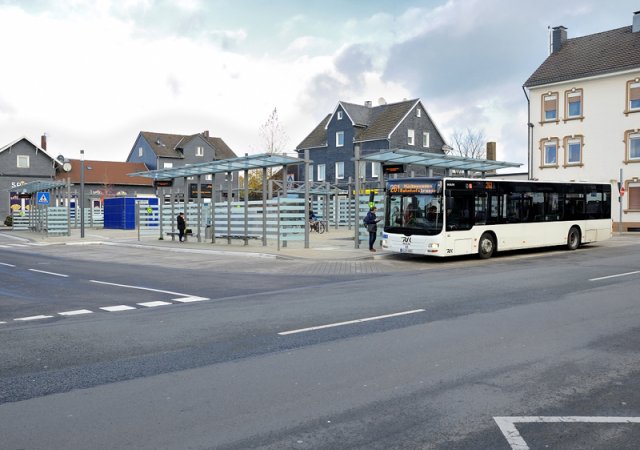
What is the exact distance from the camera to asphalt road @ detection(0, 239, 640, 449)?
456cm

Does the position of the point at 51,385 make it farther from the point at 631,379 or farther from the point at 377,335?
the point at 631,379

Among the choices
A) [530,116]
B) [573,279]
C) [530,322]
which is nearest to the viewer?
[530,322]

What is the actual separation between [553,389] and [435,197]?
13.8m

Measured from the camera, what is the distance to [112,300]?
11.6 meters

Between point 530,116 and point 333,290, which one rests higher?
point 530,116

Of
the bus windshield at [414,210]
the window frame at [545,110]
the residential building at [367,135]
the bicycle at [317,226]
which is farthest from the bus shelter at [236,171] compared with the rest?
the residential building at [367,135]

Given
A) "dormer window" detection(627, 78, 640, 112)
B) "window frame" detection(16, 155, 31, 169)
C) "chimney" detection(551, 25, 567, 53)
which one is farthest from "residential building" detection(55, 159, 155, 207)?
"dormer window" detection(627, 78, 640, 112)

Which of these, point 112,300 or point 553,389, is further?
point 112,300

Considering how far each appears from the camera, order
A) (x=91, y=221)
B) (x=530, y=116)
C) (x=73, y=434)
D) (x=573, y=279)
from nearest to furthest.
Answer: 1. (x=73, y=434)
2. (x=573, y=279)
3. (x=530, y=116)
4. (x=91, y=221)

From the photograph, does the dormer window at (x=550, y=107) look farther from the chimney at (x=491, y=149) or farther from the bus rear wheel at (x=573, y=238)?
the bus rear wheel at (x=573, y=238)

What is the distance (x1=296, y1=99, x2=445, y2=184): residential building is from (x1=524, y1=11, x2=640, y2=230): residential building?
15716 millimetres

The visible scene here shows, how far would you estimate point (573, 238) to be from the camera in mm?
24062

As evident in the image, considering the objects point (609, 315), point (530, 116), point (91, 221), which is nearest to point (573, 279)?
point (609, 315)

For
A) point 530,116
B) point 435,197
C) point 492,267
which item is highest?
point 530,116
